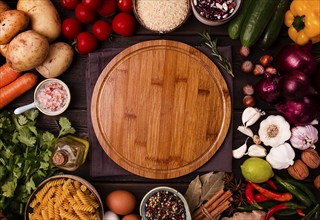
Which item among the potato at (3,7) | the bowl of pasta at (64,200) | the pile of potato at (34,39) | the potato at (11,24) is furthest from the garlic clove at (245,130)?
the potato at (3,7)

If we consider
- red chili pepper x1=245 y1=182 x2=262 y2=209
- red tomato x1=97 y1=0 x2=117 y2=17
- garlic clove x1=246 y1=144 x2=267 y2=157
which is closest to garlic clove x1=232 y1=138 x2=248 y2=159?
garlic clove x1=246 y1=144 x2=267 y2=157

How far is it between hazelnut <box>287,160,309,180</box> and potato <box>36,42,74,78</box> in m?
1.12

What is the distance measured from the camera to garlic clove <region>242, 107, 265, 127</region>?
5.60 ft

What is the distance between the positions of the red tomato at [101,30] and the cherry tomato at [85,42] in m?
0.03

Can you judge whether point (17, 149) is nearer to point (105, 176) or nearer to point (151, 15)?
point (105, 176)

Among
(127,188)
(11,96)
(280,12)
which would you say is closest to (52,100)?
(11,96)

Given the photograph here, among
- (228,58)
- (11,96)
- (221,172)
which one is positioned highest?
(228,58)

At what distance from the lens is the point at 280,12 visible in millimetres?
1653

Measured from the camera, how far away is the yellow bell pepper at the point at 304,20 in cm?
157

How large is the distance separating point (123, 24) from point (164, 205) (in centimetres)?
82

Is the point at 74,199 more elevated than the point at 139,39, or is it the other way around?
the point at 139,39

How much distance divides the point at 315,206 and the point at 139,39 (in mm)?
1095

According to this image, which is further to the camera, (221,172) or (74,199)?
(221,172)

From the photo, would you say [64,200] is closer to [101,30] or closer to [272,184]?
[101,30]
